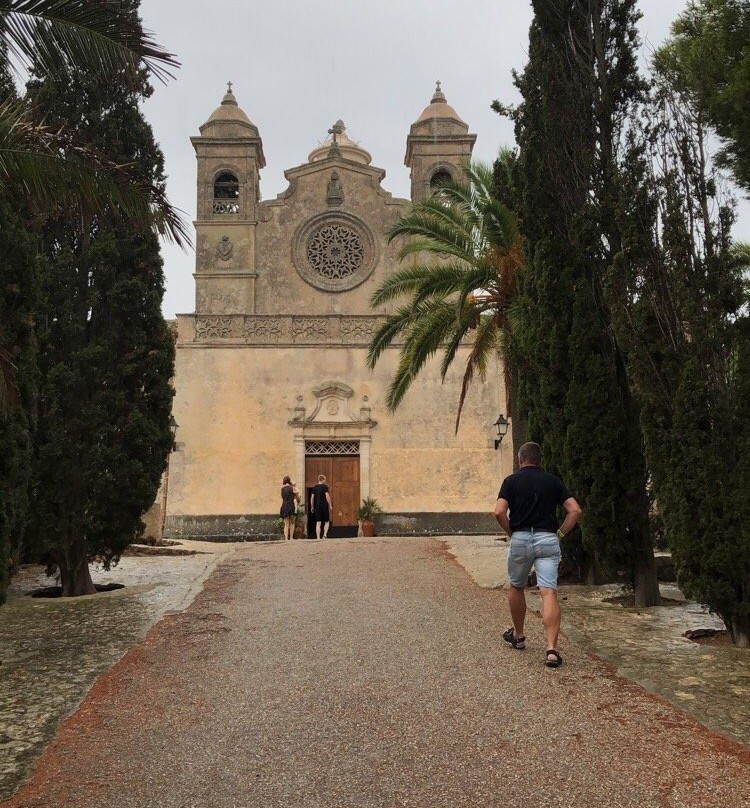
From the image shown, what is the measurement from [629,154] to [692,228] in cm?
132

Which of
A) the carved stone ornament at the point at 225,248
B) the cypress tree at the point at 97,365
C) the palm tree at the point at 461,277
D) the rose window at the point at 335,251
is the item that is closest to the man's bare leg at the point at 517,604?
the cypress tree at the point at 97,365

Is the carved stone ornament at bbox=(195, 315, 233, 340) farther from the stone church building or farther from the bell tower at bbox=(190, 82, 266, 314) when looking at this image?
the bell tower at bbox=(190, 82, 266, 314)

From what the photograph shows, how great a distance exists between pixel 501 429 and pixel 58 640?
52.8 ft

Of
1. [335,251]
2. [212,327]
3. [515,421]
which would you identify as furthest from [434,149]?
[515,421]

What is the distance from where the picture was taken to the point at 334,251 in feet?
86.2

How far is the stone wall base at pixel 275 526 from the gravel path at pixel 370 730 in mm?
15063

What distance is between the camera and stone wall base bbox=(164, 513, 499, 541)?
73.5ft

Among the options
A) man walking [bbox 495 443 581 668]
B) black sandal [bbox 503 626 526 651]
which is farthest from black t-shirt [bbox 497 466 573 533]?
black sandal [bbox 503 626 526 651]

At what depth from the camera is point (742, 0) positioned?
8.00 m

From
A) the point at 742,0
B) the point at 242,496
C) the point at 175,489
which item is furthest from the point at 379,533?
the point at 742,0

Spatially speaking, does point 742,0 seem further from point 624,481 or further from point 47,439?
point 47,439

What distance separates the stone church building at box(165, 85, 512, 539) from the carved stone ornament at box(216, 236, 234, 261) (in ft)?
0.10

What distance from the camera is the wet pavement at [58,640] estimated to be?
186 inches

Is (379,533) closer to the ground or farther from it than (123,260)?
closer to the ground
